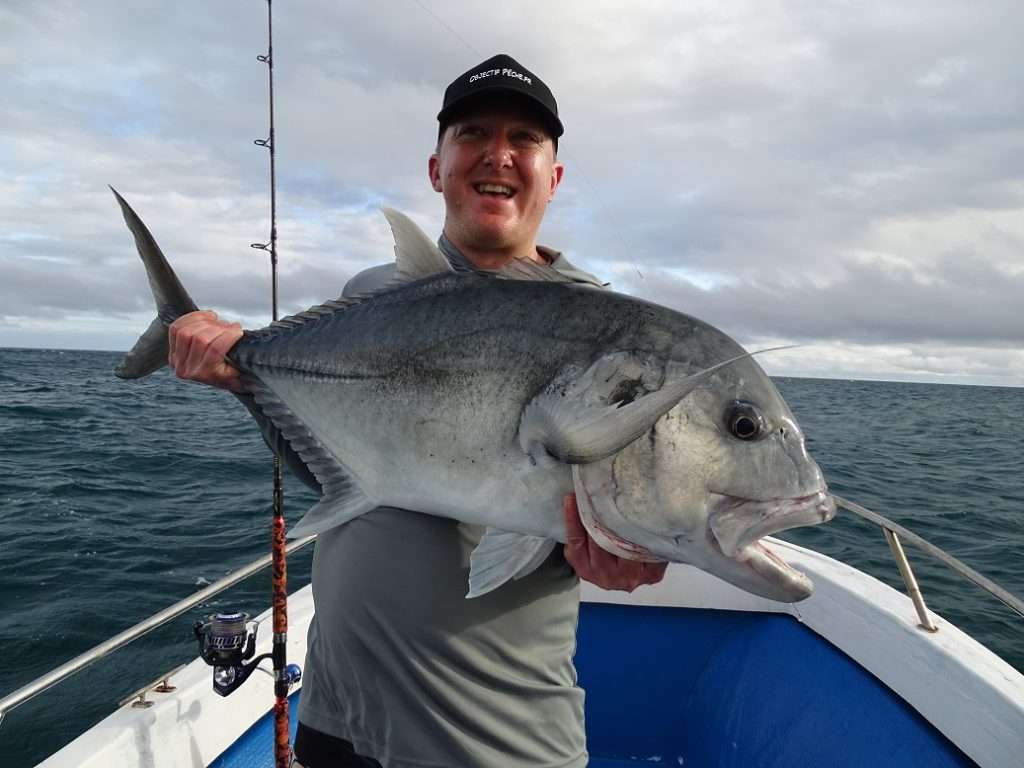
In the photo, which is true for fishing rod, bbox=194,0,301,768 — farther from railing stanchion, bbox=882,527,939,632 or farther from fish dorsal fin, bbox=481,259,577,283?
railing stanchion, bbox=882,527,939,632

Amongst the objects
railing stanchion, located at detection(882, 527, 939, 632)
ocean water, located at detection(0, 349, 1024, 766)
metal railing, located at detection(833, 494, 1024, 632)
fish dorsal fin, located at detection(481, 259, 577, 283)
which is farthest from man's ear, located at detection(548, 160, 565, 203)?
ocean water, located at detection(0, 349, 1024, 766)

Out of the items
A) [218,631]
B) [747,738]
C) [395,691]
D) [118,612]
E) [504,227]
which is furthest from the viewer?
[118,612]

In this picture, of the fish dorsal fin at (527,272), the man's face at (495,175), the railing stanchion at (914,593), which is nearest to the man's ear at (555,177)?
the man's face at (495,175)

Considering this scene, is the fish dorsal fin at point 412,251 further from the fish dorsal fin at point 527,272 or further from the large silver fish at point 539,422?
the fish dorsal fin at point 527,272

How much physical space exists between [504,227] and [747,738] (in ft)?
10.7

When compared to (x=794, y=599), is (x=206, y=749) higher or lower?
lower

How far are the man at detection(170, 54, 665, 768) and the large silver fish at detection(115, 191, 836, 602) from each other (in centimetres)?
17

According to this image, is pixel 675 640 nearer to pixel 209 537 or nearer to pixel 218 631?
pixel 218 631

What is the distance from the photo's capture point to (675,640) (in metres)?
4.51

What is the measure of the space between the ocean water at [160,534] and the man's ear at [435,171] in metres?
5.09

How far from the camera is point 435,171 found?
2.93m

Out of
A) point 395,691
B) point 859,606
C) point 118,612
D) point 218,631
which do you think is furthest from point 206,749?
point 118,612

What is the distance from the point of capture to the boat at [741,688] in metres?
2.96

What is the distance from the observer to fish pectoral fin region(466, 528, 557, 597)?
183 centimetres
